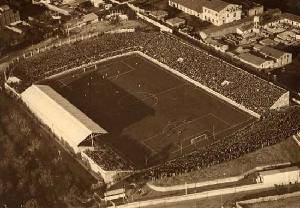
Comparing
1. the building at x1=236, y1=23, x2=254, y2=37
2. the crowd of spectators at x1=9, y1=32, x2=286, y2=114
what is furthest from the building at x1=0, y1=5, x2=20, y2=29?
the building at x1=236, y1=23, x2=254, y2=37

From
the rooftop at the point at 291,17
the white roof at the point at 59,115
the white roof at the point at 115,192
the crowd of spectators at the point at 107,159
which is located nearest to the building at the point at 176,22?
the rooftop at the point at 291,17

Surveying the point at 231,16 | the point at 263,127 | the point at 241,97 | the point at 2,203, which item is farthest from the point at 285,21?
the point at 2,203

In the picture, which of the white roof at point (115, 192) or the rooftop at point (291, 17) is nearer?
the white roof at point (115, 192)

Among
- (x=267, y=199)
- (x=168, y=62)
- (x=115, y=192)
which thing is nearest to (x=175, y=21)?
(x=168, y=62)

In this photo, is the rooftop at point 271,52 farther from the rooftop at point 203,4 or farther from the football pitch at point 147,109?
the football pitch at point 147,109

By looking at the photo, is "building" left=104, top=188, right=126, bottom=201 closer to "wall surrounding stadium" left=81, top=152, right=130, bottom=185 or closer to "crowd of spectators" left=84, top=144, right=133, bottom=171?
"wall surrounding stadium" left=81, top=152, right=130, bottom=185

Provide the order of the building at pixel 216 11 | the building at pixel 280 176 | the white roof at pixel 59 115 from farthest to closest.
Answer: the building at pixel 216 11 → the white roof at pixel 59 115 → the building at pixel 280 176
